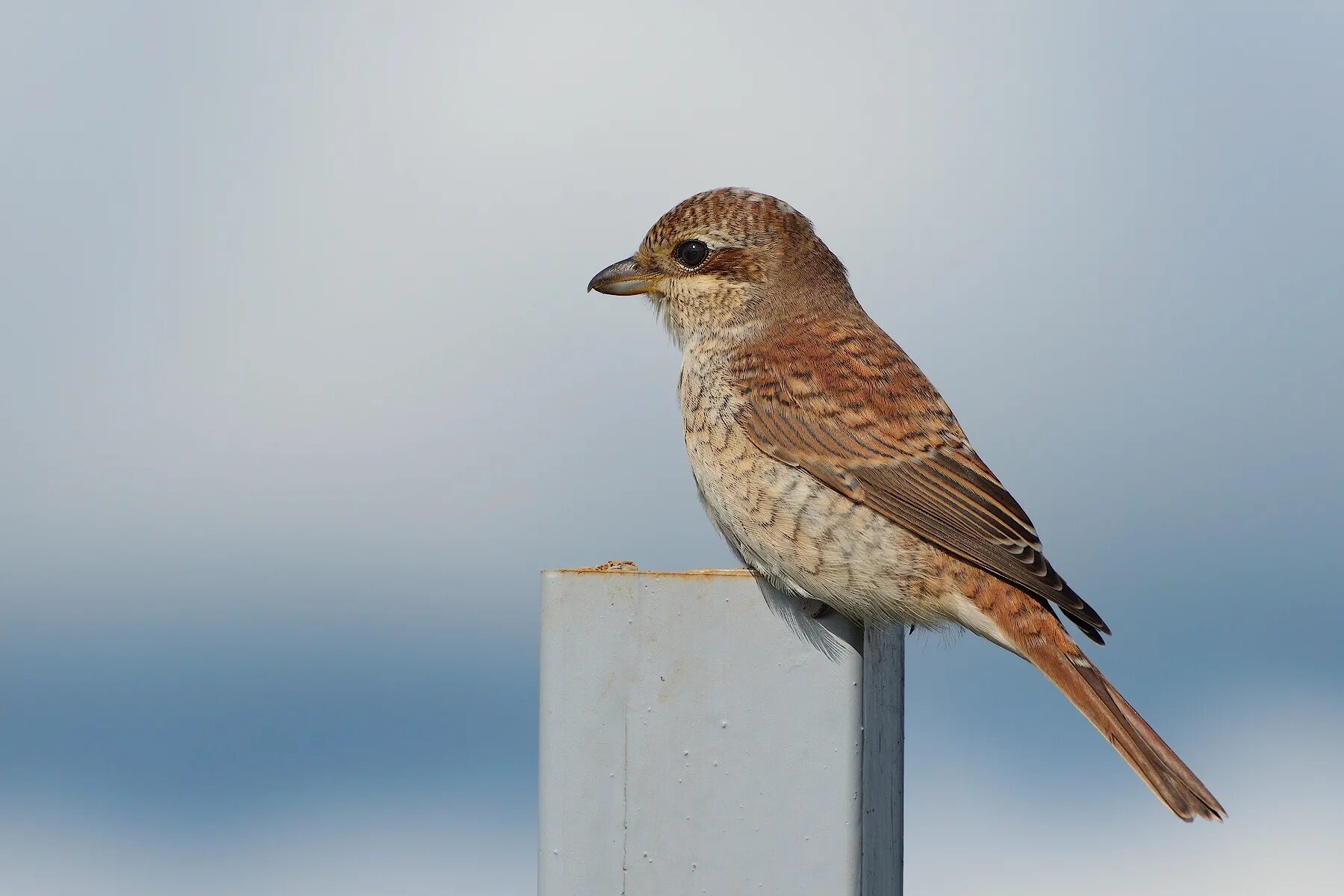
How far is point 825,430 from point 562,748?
1.56 meters

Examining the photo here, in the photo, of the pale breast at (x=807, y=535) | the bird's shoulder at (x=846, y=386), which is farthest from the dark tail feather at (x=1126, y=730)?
the bird's shoulder at (x=846, y=386)

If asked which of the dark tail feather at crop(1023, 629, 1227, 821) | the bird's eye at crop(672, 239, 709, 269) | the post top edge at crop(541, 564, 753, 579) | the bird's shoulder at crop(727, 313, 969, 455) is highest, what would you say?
the bird's eye at crop(672, 239, 709, 269)

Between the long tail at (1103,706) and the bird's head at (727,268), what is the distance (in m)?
1.66

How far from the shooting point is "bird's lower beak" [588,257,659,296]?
5566mm

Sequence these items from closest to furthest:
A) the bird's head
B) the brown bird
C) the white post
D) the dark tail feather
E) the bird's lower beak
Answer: the white post, the dark tail feather, the brown bird, the bird's head, the bird's lower beak

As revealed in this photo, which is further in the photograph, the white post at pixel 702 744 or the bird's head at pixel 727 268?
the bird's head at pixel 727 268

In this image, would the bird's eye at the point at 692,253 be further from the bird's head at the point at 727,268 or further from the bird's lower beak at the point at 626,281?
the bird's lower beak at the point at 626,281

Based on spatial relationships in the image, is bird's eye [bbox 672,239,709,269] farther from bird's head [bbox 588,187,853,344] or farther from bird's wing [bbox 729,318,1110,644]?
bird's wing [bbox 729,318,1110,644]

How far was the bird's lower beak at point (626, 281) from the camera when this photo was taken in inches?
219

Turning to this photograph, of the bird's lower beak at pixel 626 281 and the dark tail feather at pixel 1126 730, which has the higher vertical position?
the bird's lower beak at pixel 626 281

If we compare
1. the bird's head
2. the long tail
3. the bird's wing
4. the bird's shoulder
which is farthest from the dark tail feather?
the bird's head

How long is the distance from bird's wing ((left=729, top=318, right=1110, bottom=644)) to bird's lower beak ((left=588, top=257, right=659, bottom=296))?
2.11 ft

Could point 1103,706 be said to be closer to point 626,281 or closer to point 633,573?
point 633,573

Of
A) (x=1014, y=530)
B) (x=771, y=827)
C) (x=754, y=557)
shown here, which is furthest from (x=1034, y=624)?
(x=771, y=827)
